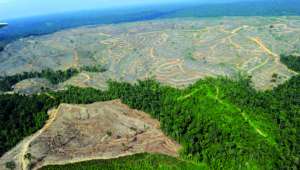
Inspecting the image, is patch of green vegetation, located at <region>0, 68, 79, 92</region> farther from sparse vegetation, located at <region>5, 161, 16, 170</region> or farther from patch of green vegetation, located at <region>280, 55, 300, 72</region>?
patch of green vegetation, located at <region>280, 55, 300, 72</region>

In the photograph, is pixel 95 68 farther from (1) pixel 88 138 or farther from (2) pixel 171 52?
(1) pixel 88 138

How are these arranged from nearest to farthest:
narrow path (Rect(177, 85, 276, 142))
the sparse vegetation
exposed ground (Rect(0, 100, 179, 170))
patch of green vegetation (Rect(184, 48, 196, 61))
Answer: the sparse vegetation → exposed ground (Rect(0, 100, 179, 170)) → narrow path (Rect(177, 85, 276, 142)) → patch of green vegetation (Rect(184, 48, 196, 61))

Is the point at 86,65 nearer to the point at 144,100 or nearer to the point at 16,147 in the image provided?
the point at 144,100

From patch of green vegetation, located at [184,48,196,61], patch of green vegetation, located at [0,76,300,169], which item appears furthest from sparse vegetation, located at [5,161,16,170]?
patch of green vegetation, located at [184,48,196,61]

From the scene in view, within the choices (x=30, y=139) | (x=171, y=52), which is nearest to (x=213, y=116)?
(x=30, y=139)

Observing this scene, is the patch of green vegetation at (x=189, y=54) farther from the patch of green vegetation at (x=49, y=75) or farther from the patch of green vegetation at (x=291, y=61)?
the patch of green vegetation at (x=49, y=75)

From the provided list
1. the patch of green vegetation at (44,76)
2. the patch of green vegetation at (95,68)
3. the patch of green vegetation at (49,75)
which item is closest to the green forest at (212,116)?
the patch of green vegetation at (44,76)

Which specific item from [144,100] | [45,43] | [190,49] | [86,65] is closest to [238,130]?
[144,100]
